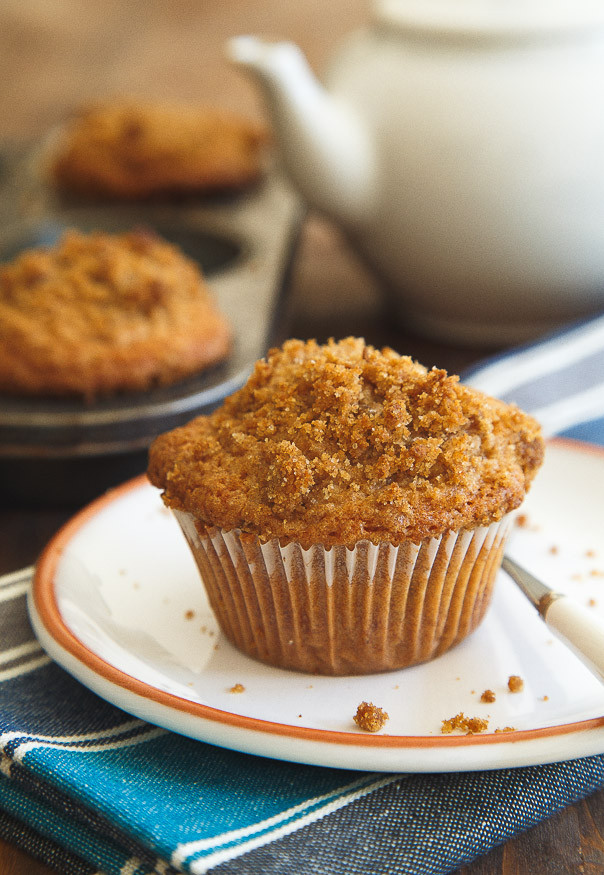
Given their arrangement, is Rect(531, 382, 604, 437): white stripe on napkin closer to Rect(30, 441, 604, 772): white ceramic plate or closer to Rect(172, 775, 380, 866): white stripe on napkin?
Rect(30, 441, 604, 772): white ceramic plate

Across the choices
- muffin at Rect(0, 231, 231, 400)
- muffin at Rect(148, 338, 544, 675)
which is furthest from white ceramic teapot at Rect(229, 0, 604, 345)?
muffin at Rect(148, 338, 544, 675)

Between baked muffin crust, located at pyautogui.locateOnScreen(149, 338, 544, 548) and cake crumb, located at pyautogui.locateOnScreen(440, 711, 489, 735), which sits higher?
baked muffin crust, located at pyautogui.locateOnScreen(149, 338, 544, 548)

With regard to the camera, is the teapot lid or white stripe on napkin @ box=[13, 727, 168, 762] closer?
white stripe on napkin @ box=[13, 727, 168, 762]

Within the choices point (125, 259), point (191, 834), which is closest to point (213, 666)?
point (191, 834)

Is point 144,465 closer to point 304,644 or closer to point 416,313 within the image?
point 304,644

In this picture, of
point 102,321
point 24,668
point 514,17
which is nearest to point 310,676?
point 24,668

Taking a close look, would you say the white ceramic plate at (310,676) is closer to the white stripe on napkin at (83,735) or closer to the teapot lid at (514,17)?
the white stripe on napkin at (83,735)

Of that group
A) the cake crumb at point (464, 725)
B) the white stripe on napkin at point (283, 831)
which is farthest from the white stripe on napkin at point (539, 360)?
the white stripe on napkin at point (283, 831)
